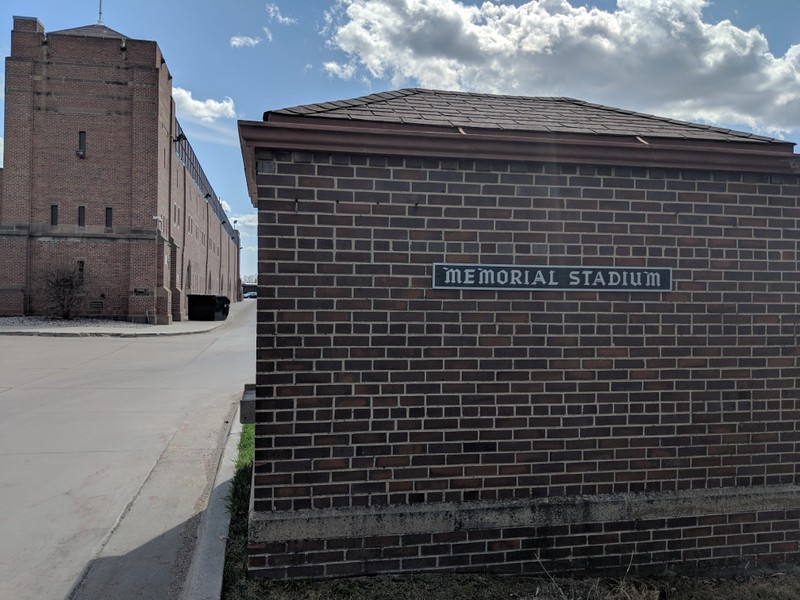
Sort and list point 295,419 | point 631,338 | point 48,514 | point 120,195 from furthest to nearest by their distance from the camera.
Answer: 1. point 120,195
2. point 48,514
3. point 631,338
4. point 295,419

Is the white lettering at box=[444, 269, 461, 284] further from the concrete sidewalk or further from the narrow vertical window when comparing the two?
the narrow vertical window

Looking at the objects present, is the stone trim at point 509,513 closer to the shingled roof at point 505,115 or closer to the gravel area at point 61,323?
the shingled roof at point 505,115

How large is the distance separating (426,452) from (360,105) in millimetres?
2484

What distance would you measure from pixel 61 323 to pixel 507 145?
86.8 feet

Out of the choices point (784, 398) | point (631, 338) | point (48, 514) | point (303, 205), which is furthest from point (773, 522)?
point (48, 514)

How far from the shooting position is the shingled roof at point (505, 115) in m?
3.63

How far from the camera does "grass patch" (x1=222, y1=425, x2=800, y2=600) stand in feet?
10.6

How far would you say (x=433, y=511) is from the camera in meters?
3.48

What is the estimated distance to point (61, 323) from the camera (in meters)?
24.6

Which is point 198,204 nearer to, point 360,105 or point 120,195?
point 120,195

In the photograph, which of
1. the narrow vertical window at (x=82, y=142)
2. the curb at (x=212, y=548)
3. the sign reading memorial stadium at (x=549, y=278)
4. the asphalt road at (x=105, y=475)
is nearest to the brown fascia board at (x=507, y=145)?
the sign reading memorial stadium at (x=549, y=278)

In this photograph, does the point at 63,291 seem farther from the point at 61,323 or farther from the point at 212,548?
the point at 212,548

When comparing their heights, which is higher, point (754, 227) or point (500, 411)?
point (754, 227)

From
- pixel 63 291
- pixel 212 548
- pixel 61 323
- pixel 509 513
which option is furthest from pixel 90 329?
pixel 509 513
